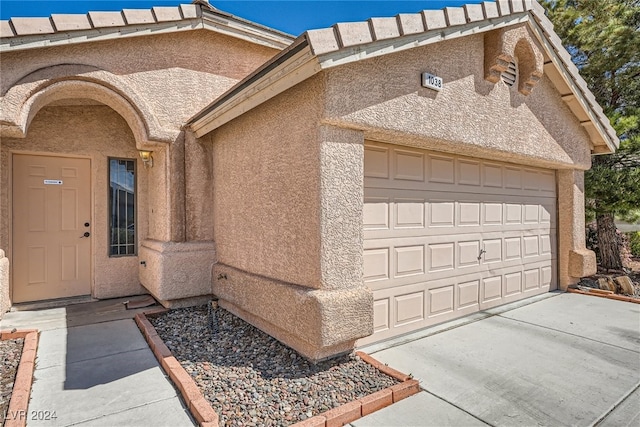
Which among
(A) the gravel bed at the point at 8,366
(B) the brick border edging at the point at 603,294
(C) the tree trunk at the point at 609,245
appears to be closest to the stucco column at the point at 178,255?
A: (A) the gravel bed at the point at 8,366

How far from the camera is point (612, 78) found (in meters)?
10.2

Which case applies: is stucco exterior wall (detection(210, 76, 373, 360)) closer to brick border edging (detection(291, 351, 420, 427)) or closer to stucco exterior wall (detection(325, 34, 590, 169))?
stucco exterior wall (detection(325, 34, 590, 169))

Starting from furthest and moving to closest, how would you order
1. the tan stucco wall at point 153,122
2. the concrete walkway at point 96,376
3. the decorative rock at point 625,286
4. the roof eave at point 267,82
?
1. the decorative rock at point 625,286
2. the tan stucco wall at point 153,122
3. the roof eave at point 267,82
4. the concrete walkway at point 96,376

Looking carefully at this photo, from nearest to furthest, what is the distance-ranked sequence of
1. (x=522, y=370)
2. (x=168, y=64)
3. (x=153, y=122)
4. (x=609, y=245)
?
(x=522, y=370)
(x=153, y=122)
(x=168, y=64)
(x=609, y=245)

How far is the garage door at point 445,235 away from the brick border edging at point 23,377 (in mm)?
3997

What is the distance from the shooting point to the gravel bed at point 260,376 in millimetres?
3391

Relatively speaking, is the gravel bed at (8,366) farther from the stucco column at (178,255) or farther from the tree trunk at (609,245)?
the tree trunk at (609,245)

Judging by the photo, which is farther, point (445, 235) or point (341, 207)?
point (445, 235)

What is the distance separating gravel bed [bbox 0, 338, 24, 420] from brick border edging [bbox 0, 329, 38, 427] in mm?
56

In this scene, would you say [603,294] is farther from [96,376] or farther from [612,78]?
[96,376]

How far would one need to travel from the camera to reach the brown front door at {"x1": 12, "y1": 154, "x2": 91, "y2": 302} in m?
6.63

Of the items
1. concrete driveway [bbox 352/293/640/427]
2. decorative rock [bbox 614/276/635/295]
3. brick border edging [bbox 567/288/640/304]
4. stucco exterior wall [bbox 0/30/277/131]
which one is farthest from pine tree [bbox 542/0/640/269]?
stucco exterior wall [bbox 0/30/277/131]

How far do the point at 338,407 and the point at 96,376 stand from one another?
9.70 ft

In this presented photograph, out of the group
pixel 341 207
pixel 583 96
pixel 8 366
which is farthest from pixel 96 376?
pixel 583 96
